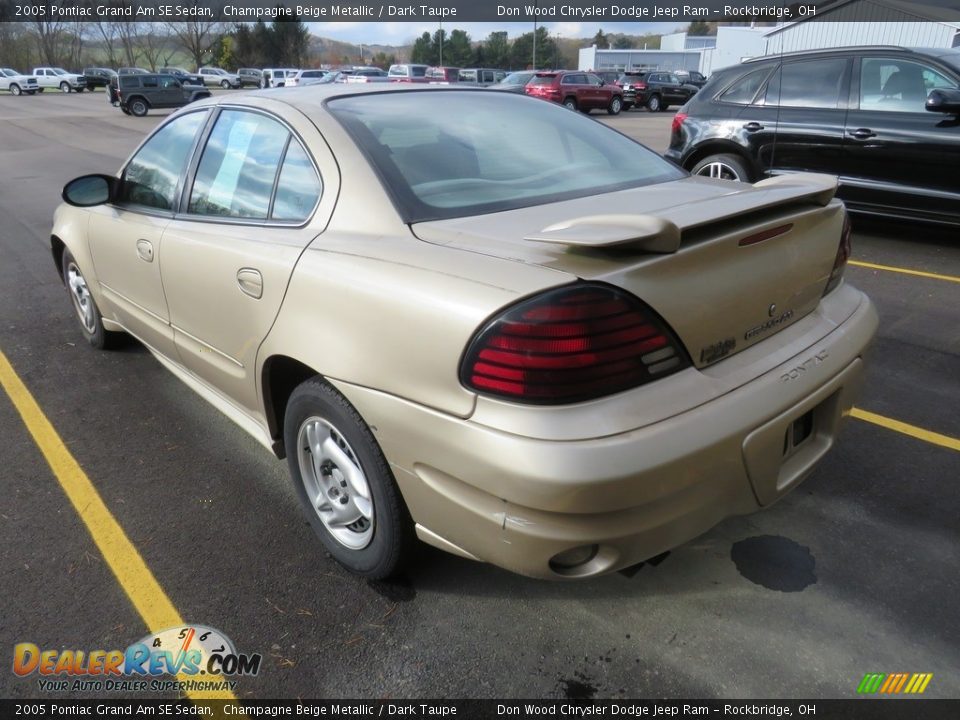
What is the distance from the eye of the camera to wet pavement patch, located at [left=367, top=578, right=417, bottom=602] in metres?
2.47

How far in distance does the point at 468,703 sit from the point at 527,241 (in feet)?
4.31

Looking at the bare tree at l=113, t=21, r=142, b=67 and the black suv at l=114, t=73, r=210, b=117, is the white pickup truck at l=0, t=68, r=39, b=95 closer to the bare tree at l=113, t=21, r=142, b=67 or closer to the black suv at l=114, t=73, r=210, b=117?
the black suv at l=114, t=73, r=210, b=117

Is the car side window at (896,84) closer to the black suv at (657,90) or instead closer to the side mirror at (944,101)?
the side mirror at (944,101)

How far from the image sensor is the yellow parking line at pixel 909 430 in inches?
129

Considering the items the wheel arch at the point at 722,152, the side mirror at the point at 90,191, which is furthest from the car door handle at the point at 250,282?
the wheel arch at the point at 722,152

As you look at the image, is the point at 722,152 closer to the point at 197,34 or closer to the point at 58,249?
the point at 58,249

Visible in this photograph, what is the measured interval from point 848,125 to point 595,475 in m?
6.02

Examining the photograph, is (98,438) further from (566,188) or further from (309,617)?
(566,188)

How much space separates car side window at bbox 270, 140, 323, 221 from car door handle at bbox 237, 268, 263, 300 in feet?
0.75

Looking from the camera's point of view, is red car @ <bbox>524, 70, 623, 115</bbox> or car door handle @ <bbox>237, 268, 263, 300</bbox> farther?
red car @ <bbox>524, 70, 623, 115</bbox>

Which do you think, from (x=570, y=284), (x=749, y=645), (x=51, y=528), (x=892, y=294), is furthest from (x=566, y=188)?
(x=892, y=294)

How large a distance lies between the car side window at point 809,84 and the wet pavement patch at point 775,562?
5046mm

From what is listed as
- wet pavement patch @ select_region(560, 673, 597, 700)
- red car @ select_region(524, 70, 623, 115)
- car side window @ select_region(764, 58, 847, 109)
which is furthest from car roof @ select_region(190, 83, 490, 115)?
red car @ select_region(524, 70, 623, 115)

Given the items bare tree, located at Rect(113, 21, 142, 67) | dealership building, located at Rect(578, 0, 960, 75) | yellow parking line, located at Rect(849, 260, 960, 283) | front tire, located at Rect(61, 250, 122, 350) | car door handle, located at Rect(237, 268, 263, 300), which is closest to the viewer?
car door handle, located at Rect(237, 268, 263, 300)
